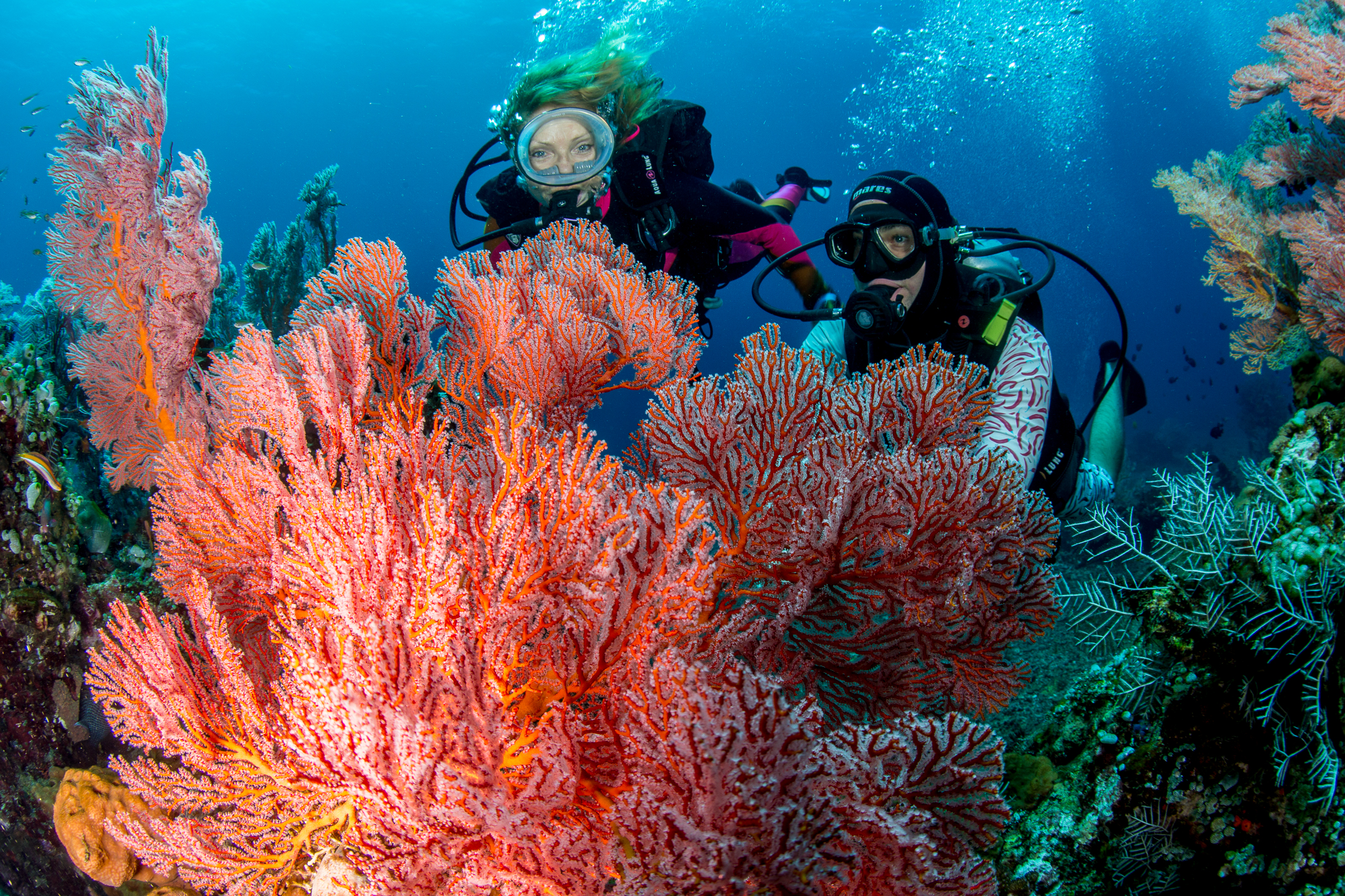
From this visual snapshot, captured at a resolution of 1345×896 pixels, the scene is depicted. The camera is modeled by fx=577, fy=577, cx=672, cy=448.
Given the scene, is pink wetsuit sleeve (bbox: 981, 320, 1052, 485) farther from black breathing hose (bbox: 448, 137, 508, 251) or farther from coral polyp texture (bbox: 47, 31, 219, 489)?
coral polyp texture (bbox: 47, 31, 219, 489)

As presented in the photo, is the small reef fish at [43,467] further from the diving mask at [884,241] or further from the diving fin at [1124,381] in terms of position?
→ the diving fin at [1124,381]

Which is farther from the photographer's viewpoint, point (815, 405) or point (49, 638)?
point (49, 638)

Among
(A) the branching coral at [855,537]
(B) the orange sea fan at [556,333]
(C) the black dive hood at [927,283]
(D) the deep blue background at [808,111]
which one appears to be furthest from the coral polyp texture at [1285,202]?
(D) the deep blue background at [808,111]

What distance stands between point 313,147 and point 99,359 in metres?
78.1

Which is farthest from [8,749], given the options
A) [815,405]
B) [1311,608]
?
[1311,608]

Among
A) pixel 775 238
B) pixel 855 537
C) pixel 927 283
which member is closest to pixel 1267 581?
pixel 855 537

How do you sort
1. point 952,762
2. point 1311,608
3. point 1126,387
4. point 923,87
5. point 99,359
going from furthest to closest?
1. point 923,87
2. point 1126,387
3. point 99,359
4. point 1311,608
5. point 952,762

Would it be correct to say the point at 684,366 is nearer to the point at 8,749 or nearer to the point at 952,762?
the point at 952,762

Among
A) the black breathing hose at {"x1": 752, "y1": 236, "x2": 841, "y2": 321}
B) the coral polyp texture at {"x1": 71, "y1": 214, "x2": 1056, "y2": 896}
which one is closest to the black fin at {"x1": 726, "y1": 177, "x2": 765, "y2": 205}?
the black breathing hose at {"x1": 752, "y1": 236, "x2": 841, "y2": 321}

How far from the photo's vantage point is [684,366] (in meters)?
3.43

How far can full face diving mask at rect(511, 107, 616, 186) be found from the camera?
16.5ft

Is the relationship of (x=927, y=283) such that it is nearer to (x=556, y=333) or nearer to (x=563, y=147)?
(x=556, y=333)

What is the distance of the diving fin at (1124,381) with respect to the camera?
15.5ft

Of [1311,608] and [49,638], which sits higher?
[49,638]
